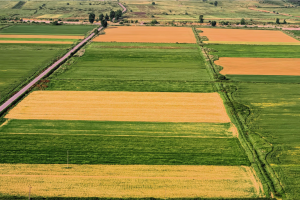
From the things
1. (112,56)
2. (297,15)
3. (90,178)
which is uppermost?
(297,15)

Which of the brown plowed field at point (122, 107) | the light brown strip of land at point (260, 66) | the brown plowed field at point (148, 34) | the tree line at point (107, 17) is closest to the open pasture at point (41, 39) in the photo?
the brown plowed field at point (148, 34)

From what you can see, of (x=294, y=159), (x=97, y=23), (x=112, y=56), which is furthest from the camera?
(x=97, y=23)

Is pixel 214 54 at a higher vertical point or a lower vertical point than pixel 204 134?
higher

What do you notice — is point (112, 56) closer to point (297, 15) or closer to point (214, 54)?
point (214, 54)

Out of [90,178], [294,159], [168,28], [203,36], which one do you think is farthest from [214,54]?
[90,178]

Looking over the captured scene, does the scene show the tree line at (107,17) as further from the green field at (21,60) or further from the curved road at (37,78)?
the green field at (21,60)

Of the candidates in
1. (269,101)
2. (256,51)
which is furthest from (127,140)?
(256,51)

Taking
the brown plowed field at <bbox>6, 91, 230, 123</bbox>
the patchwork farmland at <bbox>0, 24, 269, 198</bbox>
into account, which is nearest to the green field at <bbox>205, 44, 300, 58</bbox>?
the patchwork farmland at <bbox>0, 24, 269, 198</bbox>
